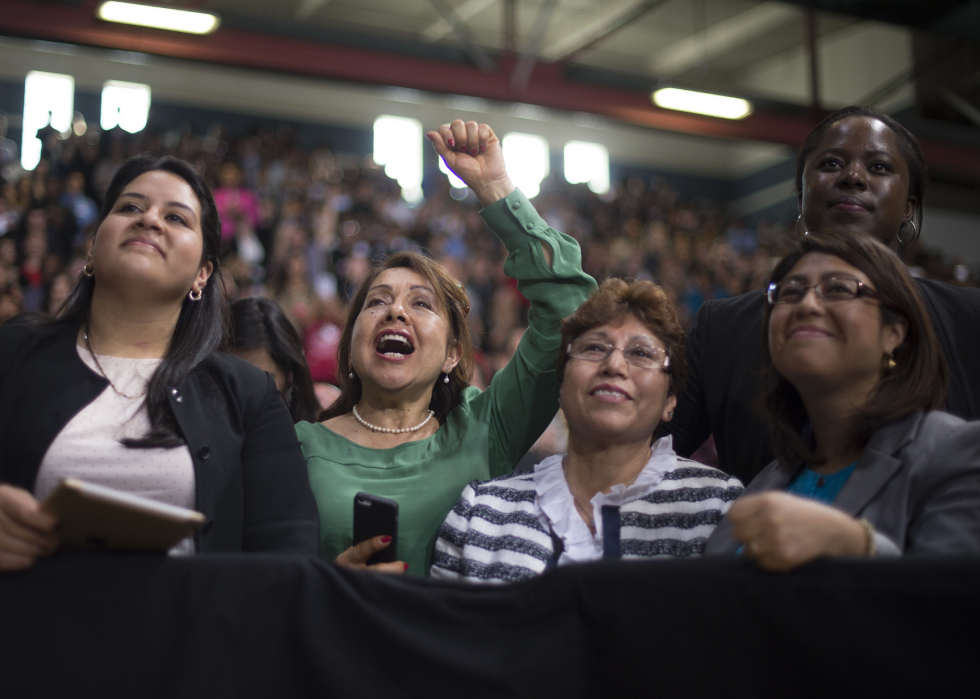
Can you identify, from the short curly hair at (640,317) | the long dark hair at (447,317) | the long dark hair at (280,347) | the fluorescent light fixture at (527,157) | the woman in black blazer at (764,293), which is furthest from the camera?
the fluorescent light fixture at (527,157)

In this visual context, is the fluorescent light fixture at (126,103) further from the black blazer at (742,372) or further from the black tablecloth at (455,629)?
the black tablecloth at (455,629)

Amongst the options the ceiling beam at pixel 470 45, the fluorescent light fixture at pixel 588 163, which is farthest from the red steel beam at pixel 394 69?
the fluorescent light fixture at pixel 588 163

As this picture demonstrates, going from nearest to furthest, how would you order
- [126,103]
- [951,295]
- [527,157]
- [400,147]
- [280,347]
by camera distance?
[951,295] → [280,347] → [126,103] → [400,147] → [527,157]

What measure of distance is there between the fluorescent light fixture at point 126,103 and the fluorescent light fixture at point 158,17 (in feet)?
14.2

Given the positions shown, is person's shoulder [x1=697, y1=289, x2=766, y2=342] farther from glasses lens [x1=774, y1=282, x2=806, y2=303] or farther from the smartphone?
the smartphone

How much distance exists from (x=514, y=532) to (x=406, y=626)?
1.47ft

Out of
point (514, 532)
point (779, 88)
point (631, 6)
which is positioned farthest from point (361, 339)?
point (779, 88)

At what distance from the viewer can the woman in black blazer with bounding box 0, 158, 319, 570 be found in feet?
4.61

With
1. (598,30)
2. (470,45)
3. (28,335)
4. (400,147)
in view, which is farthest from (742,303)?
(400,147)

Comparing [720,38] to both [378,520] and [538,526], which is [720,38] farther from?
[378,520]

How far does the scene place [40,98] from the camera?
419 inches

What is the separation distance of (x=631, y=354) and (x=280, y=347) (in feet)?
4.16

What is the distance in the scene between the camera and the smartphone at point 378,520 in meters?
1.38

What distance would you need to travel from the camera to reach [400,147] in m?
12.8
